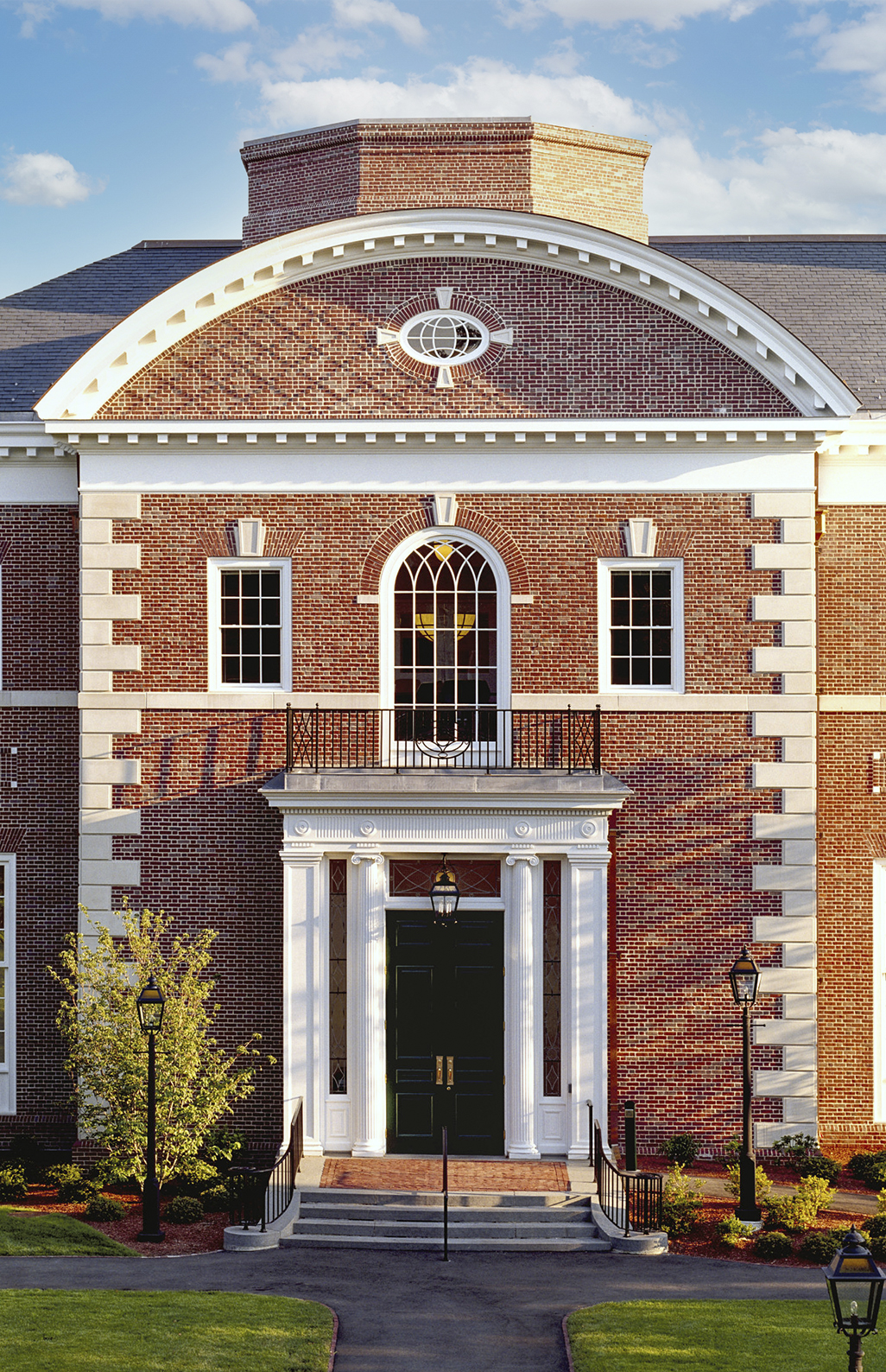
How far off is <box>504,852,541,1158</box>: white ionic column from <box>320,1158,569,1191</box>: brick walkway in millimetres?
447

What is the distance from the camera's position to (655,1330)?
42.7 ft

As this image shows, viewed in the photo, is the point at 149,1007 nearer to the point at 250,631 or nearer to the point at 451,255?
the point at 250,631

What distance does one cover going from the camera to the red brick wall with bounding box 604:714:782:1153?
18.7m

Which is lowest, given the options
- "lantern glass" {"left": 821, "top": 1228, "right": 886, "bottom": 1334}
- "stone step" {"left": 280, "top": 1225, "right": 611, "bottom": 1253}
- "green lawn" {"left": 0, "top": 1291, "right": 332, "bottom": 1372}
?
"stone step" {"left": 280, "top": 1225, "right": 611, "bottom": 1253}

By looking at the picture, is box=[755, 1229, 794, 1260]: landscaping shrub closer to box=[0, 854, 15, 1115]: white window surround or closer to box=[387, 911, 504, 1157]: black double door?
box=[387, 911, 504, 1157]: black double door

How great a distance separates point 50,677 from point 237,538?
11.1 ft

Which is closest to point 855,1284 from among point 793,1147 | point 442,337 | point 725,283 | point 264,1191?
point 264,1191

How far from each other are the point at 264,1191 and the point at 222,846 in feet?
15.2

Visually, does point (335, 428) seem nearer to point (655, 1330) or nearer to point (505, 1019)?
point (505, 1019)

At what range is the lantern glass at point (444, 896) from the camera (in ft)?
57.5

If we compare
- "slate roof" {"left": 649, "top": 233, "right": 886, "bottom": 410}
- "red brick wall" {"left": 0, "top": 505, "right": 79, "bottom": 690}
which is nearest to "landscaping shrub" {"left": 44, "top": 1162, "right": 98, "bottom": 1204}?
"red brick wall" {"left": 0, "top": 505, "right": 79, "bottom": 690}

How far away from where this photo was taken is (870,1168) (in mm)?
18172

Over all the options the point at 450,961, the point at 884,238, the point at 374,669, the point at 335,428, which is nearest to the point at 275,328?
the point at 335,428

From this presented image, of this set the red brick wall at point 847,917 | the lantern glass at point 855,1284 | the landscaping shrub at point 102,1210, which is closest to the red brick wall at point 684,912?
the red brick wall at point 847,917
